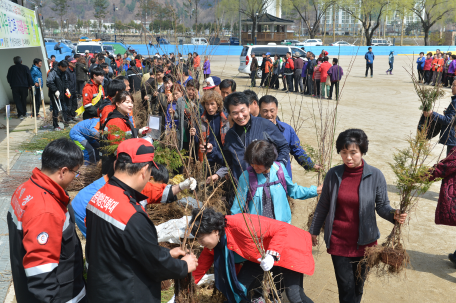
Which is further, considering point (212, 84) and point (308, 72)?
point (308, 72)

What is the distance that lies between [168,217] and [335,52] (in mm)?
35353

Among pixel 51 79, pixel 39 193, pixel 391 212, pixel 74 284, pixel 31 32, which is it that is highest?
pixel 31 32

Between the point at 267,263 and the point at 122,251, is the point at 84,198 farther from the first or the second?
the point at 267,263

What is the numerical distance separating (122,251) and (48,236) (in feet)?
1.23

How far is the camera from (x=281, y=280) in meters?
2.37

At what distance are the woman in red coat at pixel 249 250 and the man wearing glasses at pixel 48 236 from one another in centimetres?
70

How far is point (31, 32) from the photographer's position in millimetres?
9930

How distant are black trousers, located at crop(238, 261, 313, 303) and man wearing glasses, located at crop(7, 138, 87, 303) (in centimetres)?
99

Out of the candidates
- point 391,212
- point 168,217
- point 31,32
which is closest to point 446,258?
point 391,212

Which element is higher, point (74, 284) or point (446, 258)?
point (74, 284)

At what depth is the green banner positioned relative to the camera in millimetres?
7062

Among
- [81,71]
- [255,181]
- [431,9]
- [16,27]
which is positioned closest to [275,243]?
[255,181]

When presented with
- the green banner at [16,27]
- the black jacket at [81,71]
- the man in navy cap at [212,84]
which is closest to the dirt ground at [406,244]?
the man in navy cap at [212,84]

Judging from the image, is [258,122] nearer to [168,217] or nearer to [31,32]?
[168,217]
